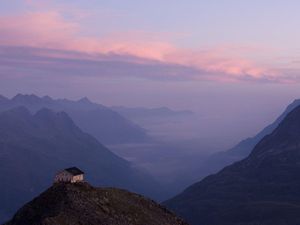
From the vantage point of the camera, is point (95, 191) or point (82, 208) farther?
point (95, 191)

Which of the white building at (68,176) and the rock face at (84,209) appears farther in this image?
the white building at (68,176)

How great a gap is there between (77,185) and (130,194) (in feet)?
65.5

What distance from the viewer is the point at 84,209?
432 feet

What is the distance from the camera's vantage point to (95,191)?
143m

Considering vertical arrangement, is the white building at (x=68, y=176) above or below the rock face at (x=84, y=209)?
above

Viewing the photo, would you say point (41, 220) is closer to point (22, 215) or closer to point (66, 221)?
point (66, 221)

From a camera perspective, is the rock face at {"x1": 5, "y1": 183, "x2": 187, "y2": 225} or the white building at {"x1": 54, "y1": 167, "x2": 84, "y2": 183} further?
the white building at {"x1": 54, "y1": 167, "x2": 84, "y2": 183}

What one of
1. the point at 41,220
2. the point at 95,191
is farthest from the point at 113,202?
the point at 41,220

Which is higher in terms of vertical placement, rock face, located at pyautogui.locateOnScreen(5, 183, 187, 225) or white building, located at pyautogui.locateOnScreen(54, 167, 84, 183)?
white building, located at pyautogui.locateOnScreen(54, 167, 84, 183)

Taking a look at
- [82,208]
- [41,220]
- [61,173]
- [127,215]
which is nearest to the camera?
[41,220]

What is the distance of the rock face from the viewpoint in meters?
127

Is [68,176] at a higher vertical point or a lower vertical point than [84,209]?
higher

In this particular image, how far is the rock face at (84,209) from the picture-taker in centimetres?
12700

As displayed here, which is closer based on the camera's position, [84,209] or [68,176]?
[84,209]
